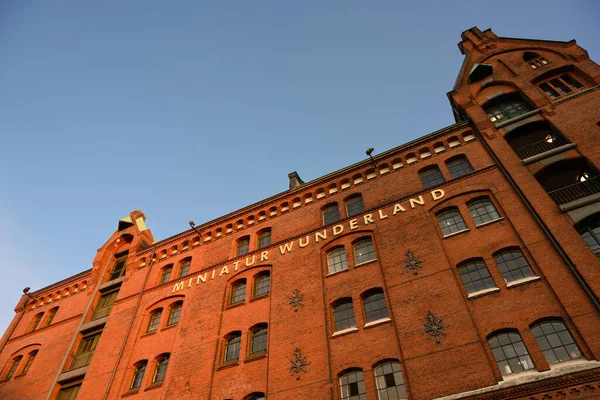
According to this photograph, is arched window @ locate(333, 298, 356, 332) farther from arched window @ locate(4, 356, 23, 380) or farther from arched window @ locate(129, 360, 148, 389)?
arched window @ locate(4, 356, 23, 380)

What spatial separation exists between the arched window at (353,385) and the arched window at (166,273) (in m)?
14.0

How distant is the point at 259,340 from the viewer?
17.6m

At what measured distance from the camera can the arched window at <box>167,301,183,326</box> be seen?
2114cm

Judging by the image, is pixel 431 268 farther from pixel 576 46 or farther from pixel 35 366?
pixel 35 366

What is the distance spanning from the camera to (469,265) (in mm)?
15578

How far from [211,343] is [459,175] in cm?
1457

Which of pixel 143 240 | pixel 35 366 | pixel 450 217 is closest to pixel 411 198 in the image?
pixel 450 217

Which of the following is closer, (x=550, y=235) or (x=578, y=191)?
(x=550, y=235)

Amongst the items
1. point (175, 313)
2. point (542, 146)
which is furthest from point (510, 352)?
point (175, 313)

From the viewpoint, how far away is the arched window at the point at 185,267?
24095 millimetres

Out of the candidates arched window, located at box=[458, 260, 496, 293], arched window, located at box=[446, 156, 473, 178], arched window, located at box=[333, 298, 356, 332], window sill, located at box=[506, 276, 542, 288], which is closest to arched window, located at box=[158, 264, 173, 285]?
arched window, located at box=[333, 298, 356, 332]

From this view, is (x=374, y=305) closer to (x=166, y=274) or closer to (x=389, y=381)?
(x=389, y=381)

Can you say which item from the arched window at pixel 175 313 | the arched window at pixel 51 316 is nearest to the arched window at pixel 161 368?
the arched window at pixel 175 313

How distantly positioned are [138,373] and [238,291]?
626 cm
